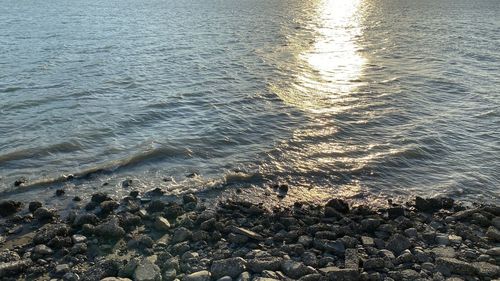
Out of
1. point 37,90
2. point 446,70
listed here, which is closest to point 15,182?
point 37,90

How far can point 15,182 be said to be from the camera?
565 inches

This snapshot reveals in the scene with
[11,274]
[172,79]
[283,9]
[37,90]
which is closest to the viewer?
[11,274]

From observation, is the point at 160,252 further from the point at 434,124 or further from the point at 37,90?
the point at 37,90

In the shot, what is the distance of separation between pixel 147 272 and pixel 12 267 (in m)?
2.94

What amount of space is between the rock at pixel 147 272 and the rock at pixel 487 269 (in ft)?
22.4

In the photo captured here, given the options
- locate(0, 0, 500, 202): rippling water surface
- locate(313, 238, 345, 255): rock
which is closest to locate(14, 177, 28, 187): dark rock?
locate(0, 0, 500, 202): rippling water surface

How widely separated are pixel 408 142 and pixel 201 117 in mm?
8746

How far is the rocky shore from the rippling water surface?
1447mm

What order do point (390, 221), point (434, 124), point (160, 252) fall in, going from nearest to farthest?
point (160, 252), point (390, 221), point (434, 124)

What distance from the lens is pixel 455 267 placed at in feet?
33.6

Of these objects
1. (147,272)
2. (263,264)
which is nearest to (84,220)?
(147,272)

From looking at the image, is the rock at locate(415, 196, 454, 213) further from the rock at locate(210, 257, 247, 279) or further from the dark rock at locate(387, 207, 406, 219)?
the rock at locate(210, 257, 247, 279)

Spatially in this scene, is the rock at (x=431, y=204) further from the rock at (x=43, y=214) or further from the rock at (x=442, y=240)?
the rock at (x=43, y=214)

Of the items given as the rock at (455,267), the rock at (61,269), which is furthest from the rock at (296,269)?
the rock at (61,269)
